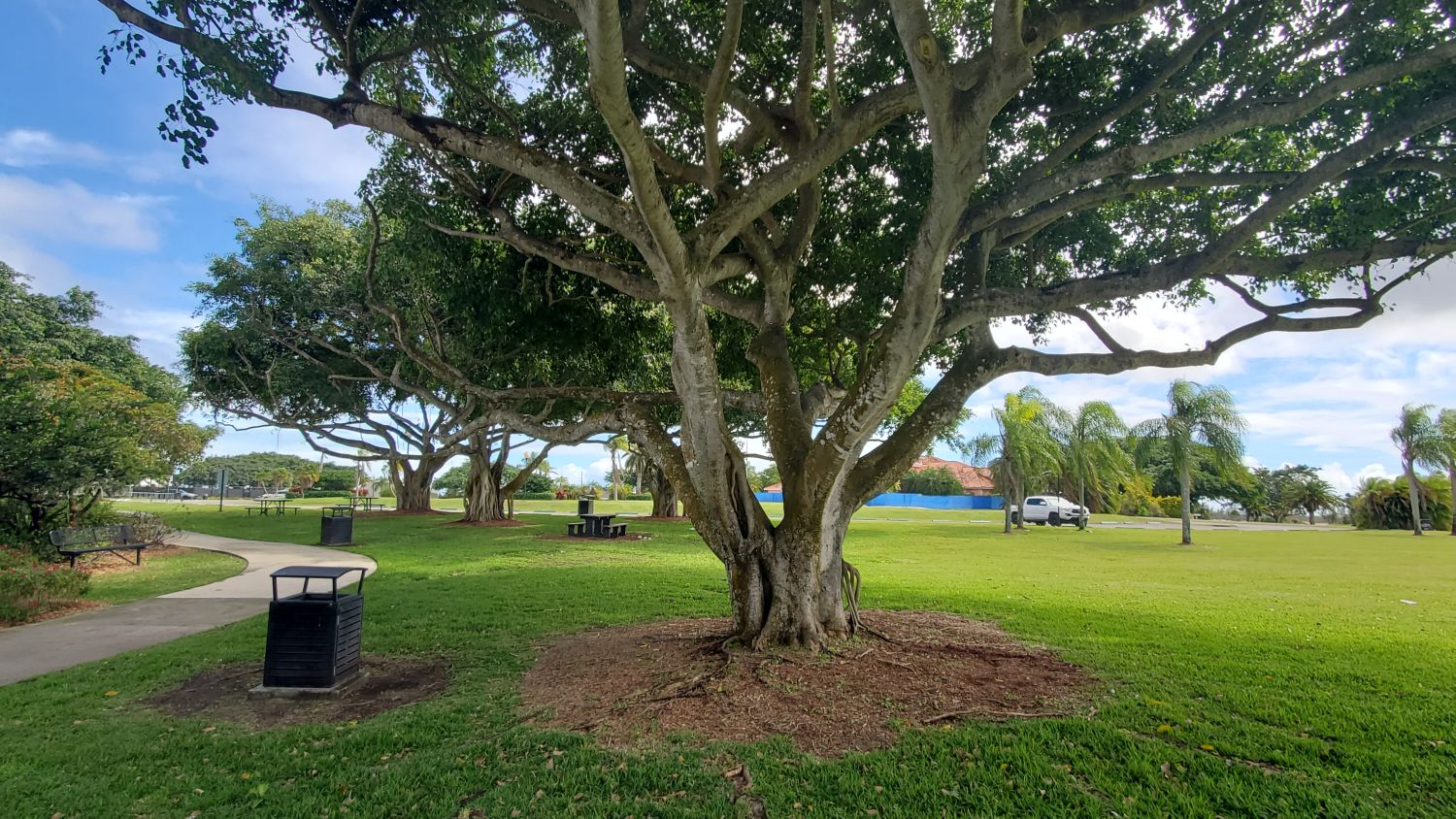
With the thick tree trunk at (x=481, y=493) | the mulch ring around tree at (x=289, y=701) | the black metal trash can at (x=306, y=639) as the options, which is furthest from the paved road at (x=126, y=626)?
the thick tree trunk at (x=481, y=493)

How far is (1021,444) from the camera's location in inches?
992

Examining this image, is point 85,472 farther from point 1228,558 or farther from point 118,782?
point 1228,558

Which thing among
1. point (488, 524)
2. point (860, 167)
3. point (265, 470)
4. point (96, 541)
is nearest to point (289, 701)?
point (860, 167)

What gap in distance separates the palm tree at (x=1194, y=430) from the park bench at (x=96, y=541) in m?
26.7

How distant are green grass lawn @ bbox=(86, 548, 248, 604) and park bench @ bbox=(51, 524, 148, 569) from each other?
0.39 metres

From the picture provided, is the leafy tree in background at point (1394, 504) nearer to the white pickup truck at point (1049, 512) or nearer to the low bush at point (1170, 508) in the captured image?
the low bush at point (1170, 508)

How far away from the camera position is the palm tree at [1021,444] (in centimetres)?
2542

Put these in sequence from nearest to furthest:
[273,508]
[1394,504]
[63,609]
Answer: [63,609], [1394,504], [273,508]

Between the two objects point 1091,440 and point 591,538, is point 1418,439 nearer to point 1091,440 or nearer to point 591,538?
point 1091,440

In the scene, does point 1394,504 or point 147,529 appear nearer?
point 147,529

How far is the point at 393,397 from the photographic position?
24.3 meters

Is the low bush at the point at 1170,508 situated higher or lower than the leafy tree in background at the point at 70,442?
lower

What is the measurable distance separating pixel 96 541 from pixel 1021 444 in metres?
25.7

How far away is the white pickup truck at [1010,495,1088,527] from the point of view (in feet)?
105
